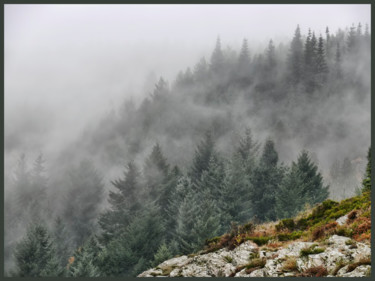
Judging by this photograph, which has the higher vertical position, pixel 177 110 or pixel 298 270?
pixel 298 270

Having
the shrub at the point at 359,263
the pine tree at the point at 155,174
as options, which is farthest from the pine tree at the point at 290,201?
the shrub at the point at 359,263

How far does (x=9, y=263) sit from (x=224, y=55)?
11139 centimetres

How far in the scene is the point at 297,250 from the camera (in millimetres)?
16609

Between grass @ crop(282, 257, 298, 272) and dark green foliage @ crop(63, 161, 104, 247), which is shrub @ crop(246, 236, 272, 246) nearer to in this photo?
grass @ crop(282, 257, 298, 272)

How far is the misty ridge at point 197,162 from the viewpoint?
4103 cm

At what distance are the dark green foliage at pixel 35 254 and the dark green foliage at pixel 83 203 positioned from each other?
66.4 ft

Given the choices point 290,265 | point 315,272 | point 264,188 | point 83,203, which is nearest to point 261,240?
point 290,265

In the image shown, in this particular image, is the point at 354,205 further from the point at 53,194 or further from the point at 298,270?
the point at 53,194

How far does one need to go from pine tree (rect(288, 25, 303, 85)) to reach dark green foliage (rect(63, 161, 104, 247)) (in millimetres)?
78393

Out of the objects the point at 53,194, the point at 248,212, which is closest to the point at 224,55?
the point at 53,194

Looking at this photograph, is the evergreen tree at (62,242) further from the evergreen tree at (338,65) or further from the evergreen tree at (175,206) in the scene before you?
the evergreen tree at (338,65)

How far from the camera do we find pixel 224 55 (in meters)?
147

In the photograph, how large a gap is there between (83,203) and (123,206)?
1402cm

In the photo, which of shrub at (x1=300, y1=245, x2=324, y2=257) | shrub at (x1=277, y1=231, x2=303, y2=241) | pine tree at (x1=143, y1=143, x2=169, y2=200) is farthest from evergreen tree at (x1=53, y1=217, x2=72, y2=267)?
shrub at (x1=300, y1=245, x2=324, y2=257)
